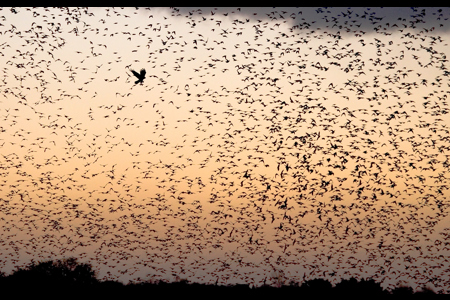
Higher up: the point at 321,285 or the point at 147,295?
the point at 321,285

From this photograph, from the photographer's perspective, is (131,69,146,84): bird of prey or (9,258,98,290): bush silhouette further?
(9,258,98,290): bush silhouette

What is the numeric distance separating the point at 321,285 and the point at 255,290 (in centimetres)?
543

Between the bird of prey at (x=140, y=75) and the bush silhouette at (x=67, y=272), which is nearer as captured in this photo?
the bird of prey at (x=140, y=75)

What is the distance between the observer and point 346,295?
105ft

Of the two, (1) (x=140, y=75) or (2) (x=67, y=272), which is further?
(2) (x=67, y=272)
